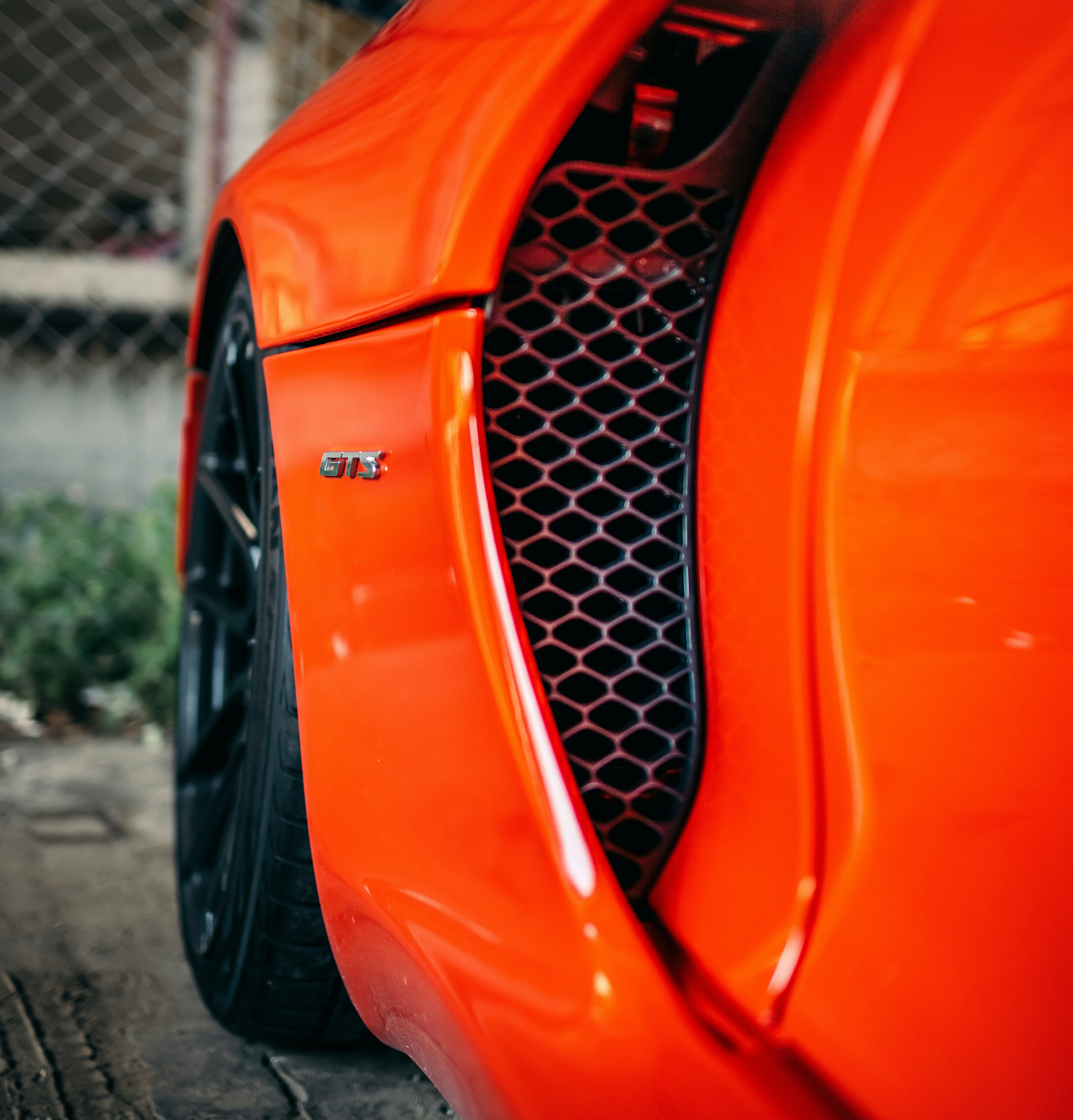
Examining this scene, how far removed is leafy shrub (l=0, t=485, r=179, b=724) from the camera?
262cm

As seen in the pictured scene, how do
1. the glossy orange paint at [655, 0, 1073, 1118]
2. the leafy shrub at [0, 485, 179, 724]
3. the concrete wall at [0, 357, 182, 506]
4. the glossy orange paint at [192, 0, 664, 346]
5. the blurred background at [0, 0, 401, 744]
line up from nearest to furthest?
the glossy orange paint at [655, 0, 1073, 1118], the glossy orange paint at [192, 0, 664, 346], the leafy shrub at [0, 485, 179, 724], the blurred background at [0, 0, 401, 744], the concrete wall at [0, 357, 182, 506]

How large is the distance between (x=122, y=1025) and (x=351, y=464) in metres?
0.83

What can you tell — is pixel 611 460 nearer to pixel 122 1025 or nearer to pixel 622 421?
pixel 622 421

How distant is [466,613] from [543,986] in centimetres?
24

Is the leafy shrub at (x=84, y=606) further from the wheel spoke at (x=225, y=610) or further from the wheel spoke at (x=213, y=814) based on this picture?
the wheel spoke at (x=213, y=814)

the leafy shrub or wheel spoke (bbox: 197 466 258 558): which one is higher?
wheel spoke (bbox: 197 466 258 558)

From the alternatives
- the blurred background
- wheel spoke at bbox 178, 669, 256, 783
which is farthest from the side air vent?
the blurred background

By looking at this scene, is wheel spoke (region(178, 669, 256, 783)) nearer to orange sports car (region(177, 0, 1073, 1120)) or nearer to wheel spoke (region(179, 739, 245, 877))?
wheel spoke (region(179, 739, 245, 877))

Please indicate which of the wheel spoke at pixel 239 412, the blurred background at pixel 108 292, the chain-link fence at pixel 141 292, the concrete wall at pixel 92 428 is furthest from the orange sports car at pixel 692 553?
the concrete wall at pixel 92 428

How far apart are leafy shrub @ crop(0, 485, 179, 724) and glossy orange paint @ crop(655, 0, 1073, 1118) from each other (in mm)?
2350

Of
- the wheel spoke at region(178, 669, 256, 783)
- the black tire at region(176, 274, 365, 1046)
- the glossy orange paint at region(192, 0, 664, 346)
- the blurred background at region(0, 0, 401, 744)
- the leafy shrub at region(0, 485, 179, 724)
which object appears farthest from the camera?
the blurred background at region(0, 0, 401, 744)

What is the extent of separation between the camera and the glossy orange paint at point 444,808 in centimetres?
51

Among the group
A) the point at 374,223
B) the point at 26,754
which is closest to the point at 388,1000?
the point at 374,223

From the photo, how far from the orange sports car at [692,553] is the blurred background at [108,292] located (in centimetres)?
207
